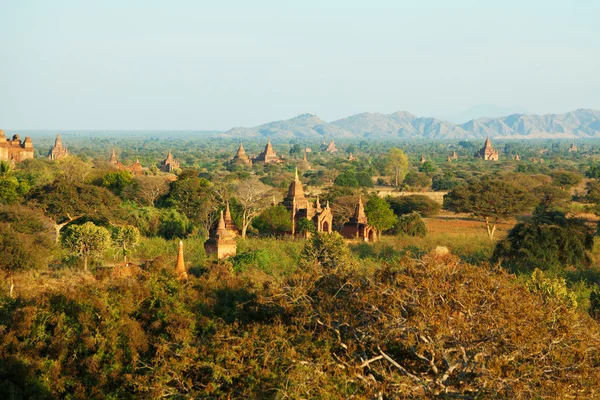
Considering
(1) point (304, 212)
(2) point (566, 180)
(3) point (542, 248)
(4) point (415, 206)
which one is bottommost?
(2) point (566, 180)

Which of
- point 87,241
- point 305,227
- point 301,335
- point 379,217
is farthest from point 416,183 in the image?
point 301,335

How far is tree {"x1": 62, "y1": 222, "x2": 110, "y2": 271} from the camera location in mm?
21562

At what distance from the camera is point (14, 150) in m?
59.0

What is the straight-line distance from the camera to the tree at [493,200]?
3722 cm

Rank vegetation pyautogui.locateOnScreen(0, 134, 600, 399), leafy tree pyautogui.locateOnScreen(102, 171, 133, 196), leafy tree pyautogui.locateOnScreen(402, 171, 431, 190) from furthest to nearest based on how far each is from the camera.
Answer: leafy tree pyautogui.locateOnScreen(402, 171, 431, 190) < leafy tree pyautogui.locateOnScreen(102, 171, 133, 196) < vegetation pyautogui.locateOnScreen(0, 134, 600, 399)

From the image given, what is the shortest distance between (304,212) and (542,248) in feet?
36.2

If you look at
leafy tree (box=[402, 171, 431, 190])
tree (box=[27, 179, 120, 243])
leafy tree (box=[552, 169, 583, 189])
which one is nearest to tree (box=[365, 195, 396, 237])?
tree (box=[27, 179, 120, 243])

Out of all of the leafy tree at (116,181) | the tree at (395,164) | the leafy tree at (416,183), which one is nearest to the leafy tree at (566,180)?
the leafy tree at (416,183)

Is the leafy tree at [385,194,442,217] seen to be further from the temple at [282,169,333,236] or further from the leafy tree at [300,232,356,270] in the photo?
the leafy tree at [300,232,356,270]

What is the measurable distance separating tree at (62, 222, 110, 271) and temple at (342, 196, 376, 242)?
1279cm

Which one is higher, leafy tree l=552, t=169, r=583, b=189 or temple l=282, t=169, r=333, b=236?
temple l=282, t=169, r=333, b=236

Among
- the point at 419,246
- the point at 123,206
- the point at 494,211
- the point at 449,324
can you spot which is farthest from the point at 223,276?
the point at 494,211

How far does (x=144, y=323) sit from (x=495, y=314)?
626 cm

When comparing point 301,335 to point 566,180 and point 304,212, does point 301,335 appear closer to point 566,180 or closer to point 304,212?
point 304,212
